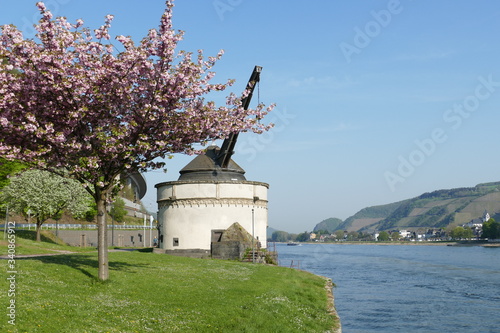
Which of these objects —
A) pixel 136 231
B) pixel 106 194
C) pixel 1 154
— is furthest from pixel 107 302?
pixel 136 231

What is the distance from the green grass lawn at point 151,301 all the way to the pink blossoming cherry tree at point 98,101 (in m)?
2.79

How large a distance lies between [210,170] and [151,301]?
37381 mm

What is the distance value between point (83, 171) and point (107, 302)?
6.69 m

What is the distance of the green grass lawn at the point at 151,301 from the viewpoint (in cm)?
1770

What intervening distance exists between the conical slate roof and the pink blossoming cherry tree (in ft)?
108

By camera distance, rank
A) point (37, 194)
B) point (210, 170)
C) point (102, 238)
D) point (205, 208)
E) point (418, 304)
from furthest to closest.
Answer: point (37, 194), point (210, 170), point (205, 208), point (418, 304), point (102, 238)

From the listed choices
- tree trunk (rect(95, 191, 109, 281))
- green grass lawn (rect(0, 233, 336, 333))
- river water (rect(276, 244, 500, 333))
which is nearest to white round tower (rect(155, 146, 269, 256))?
river water (rect(276, 244, 500, 333))

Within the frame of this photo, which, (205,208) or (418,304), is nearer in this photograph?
(418,304)

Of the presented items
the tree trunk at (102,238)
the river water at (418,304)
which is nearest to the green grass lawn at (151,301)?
the tree trunk at (102,238)

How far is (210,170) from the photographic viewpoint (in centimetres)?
5953

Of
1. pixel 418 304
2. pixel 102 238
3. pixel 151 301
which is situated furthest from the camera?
pixel 418 304

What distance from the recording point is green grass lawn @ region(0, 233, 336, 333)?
1770 cm

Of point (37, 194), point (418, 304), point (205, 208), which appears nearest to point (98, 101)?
point (418, 304)

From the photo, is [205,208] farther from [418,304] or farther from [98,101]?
[98,101]
